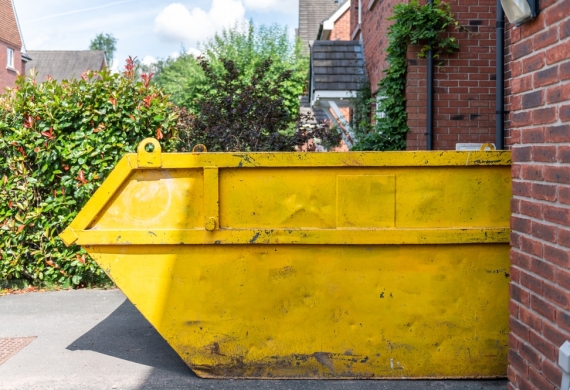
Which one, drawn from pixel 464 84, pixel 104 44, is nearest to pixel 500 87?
pixel 464 84

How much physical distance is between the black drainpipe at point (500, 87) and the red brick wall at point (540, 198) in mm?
3766

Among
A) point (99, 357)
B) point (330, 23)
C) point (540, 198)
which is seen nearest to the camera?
point (540, 198)

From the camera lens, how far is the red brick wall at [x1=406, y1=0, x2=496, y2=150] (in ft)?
24.2

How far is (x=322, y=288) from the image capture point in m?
4.13

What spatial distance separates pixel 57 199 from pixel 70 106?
42.0 inches

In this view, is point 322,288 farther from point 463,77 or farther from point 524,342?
point 463,77

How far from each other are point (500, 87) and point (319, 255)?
3836mm

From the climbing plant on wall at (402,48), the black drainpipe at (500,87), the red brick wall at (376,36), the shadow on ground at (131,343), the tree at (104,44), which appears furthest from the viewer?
the tree at (104,44)

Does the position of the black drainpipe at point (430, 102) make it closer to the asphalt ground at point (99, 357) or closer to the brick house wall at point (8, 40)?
the asphalt ground at point (99, 357)

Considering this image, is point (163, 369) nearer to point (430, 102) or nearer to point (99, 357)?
point (99, 357)

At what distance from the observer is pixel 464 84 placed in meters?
7.44

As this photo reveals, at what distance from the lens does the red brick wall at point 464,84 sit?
24.2 feet

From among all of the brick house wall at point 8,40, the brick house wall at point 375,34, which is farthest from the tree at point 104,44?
Result: the brick house wall at point 375,34

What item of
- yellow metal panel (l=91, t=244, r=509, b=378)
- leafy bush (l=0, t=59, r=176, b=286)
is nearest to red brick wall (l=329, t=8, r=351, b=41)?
leafy bush (l=0, t=59, r=176, b=286)
